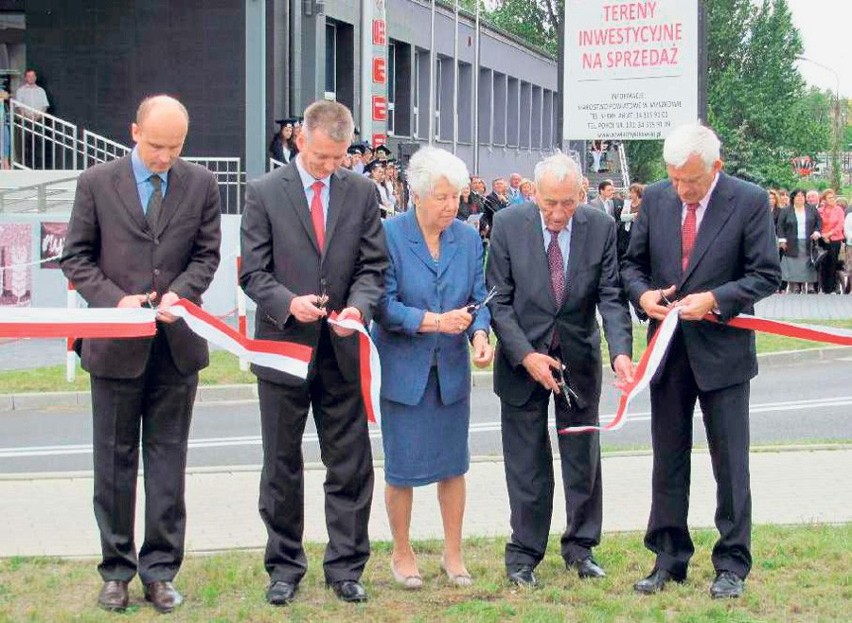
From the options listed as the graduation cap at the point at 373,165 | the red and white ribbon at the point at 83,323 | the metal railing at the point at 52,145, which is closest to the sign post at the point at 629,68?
the graduation cap at the point at 373,165

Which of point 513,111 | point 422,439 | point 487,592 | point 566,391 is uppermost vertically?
point 513,111

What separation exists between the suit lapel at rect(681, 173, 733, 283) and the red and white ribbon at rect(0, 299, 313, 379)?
1.80 m

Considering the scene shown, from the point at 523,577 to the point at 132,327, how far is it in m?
2.14

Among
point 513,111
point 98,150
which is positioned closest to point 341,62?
point 98,150

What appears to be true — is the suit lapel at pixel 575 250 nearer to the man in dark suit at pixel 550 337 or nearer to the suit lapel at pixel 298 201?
the man in dark suit at pixel 550 337

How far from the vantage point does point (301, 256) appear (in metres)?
6.92

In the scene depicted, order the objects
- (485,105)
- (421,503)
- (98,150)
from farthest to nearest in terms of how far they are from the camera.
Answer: (485,105), (98,150), (421,503)

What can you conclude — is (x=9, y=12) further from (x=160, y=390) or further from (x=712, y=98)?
(x=712, y=98)

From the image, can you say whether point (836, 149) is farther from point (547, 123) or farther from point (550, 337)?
point (550, 337)

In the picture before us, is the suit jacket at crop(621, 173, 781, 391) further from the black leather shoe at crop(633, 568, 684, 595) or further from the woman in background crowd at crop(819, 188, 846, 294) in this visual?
the woman in background crowd at crop(819, 188, 846, 294)

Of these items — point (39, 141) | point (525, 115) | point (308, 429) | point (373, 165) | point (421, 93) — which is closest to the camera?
point (308, 429)

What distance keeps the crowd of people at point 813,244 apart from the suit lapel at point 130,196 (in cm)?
2335

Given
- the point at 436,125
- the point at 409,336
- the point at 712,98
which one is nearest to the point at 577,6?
the point at 409,336

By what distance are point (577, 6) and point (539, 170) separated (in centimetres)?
1421
